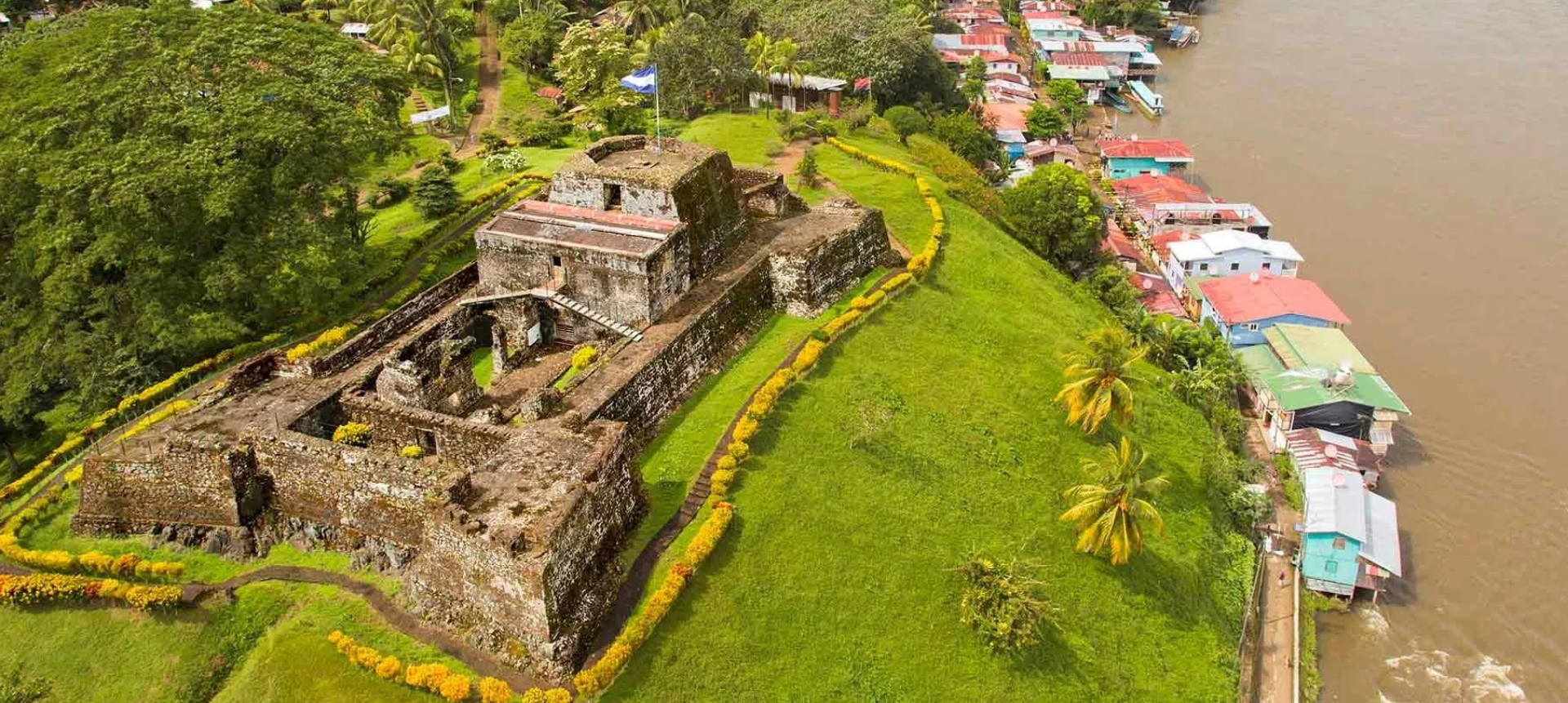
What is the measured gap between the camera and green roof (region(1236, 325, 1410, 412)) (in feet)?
121

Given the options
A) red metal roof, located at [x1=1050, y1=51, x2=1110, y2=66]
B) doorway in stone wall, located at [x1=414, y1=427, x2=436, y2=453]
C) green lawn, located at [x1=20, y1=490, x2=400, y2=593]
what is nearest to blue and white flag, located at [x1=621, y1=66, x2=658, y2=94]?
Answer: doorway in stone wall, located at [x1=414, y1=427, x2=436, y2=453]

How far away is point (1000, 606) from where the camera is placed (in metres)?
25.1

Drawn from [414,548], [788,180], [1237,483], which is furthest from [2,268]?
[1237,483]

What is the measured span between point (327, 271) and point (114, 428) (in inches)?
271

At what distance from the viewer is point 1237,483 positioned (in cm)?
3416

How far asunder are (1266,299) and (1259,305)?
23.8 inches

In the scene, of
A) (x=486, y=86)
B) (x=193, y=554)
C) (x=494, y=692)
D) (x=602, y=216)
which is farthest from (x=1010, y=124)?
(x=494, y=692)

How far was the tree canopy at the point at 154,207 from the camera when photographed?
96.7 ft

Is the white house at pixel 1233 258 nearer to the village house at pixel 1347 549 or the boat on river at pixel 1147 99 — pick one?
the village house at pixel 1347 549

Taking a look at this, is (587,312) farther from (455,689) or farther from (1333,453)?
(1333,453)

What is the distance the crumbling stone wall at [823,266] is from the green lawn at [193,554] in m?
15.8

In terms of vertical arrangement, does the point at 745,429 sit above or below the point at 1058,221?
above

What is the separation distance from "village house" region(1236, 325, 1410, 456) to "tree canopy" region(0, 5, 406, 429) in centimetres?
3116

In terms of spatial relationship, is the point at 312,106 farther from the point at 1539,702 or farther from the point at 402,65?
the point at 1539,702
